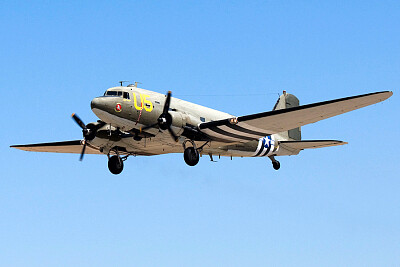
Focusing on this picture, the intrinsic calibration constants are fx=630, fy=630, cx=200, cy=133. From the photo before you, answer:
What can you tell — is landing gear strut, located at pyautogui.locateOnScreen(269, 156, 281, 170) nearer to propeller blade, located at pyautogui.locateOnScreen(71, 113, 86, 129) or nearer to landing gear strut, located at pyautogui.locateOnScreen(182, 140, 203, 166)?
landing gear strut, located at pyautogui.locateOnScreen(182, 140, 203, 166)

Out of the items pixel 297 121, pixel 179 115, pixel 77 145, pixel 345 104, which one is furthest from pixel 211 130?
pixel 77 145

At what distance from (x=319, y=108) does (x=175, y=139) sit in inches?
258

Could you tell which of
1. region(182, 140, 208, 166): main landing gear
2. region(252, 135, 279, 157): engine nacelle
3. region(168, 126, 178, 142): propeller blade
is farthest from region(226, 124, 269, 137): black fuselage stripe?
region(252, 135, 279, 157): engine nacelle

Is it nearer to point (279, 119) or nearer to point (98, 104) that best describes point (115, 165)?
point (98, 104)

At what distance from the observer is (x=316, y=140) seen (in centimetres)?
3300

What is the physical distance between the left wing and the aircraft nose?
6134mm

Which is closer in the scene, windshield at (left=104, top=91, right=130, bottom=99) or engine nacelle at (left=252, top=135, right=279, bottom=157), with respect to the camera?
windshield at (left=104, top=91, right=130, bottom=99)

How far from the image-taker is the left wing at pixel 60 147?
1346 inches

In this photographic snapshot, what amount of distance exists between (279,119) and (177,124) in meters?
4.69

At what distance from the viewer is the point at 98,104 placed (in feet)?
91.0

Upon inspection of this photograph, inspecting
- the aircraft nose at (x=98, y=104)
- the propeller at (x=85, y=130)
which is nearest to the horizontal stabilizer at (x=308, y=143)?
the propeller at (x=85, y=130)

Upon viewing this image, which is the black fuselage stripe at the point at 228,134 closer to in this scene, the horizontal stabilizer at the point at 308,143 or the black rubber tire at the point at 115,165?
the horizontal stabilizer at the point at 308,143

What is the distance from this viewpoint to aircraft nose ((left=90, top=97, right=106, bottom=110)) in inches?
1091

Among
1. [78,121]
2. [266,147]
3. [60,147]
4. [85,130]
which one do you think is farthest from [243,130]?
[60,147]
